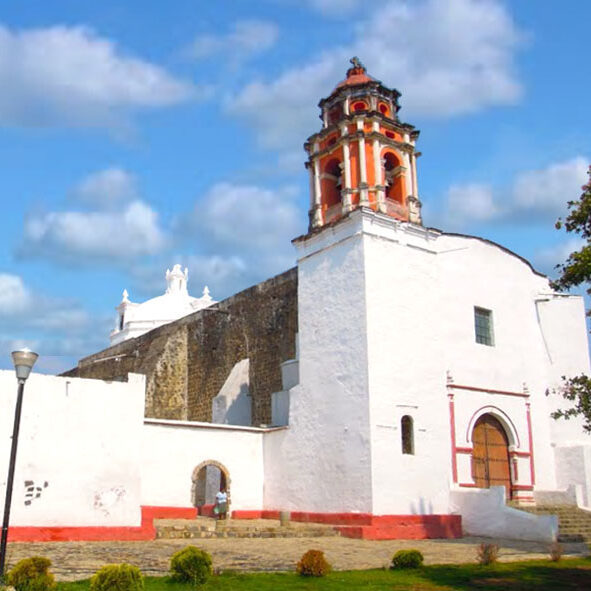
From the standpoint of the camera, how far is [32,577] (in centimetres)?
607

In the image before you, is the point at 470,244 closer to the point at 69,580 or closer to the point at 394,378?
the point at 394,378

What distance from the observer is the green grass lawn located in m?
6.74

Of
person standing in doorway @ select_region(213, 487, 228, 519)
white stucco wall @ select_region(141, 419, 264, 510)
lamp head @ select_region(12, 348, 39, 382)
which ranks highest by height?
lamp head @ select_region(12, 348, 39, 382)

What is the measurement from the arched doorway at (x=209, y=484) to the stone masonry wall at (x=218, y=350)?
70.9 inches

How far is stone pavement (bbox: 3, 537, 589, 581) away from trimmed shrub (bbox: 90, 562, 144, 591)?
1.44 m

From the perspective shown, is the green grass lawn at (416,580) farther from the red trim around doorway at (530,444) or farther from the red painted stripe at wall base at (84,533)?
the red trim around doorway at (530,444)

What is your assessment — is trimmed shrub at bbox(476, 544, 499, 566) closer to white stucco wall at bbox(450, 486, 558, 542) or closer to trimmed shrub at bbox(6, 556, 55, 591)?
white stucco wall at bbox(450, 486, 558, 542)

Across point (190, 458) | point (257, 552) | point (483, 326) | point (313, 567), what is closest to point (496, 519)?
point (483, 326)

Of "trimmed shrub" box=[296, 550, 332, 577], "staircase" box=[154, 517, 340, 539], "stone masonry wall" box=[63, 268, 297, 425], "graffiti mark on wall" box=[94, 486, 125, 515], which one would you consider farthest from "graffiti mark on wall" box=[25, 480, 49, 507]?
"stone masonry wall" box=[63, 268, 297, 425]

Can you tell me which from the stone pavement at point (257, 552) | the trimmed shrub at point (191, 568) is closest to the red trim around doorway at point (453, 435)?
the stone pavement at point (257, 552)

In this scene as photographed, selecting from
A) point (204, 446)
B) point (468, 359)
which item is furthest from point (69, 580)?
point (468, 359)

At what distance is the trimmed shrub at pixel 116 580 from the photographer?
562 centimetres

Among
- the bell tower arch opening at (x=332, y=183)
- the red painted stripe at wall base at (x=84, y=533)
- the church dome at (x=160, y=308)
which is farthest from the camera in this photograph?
the church dome at (x=160, y=308)

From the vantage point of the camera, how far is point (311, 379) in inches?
593
